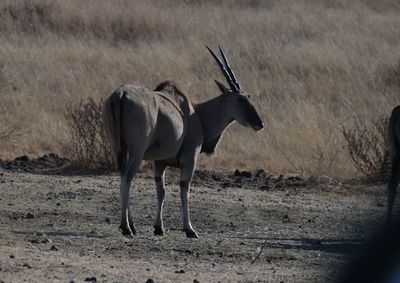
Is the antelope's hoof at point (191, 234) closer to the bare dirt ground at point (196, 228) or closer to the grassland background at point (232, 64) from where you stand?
the bare dirt ground at point (196, 228)

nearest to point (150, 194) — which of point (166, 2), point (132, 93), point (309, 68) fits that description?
point (132, 93)

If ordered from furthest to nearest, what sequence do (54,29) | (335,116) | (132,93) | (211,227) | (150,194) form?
(54,29) < (335,116) < (150,194) < (211,227) < (132,93)

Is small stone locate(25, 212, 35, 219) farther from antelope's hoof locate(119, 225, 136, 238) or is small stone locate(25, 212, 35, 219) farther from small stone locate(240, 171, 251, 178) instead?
small stone locate(240, 171, 251, 178)

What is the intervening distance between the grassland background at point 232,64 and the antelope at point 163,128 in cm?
328

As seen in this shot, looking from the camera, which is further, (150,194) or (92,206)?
(150,194)

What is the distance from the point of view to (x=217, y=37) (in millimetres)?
28203

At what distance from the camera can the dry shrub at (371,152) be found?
14805 mm

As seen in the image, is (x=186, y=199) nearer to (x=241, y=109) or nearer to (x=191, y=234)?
(x=191, y=234)

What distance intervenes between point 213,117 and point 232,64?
12.3 meters

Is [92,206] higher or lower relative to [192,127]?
lower

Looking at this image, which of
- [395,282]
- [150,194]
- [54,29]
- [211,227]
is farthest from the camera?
[54,29]

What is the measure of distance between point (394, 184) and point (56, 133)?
19.9 feet

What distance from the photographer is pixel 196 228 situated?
1133 centimetres

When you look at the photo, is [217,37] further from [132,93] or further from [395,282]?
A: [395,282]
